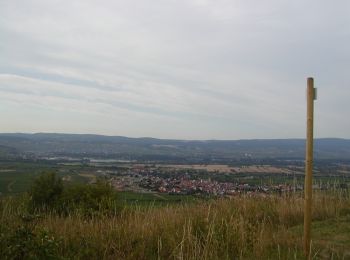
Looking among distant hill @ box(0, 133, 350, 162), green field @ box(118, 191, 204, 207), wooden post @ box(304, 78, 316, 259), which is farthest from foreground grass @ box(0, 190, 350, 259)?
distant hill @ box(0, 133, 350, 162)

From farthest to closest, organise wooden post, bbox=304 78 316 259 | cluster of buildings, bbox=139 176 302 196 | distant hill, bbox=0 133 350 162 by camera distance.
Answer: distant hill, bbox=0 133 350 162 → cluster of buildings, bbox=139 176 302 196 → wooden post, bbox=304 78 316 259

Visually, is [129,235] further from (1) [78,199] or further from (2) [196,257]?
(1) [78,199]


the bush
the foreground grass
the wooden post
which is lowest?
the bush

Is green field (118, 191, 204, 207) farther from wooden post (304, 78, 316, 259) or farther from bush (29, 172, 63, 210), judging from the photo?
wooden post (304, 78, 316, 259)

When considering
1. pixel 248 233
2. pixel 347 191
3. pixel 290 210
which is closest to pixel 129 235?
pixel 248 233

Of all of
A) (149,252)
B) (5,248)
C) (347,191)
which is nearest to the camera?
(5,248)

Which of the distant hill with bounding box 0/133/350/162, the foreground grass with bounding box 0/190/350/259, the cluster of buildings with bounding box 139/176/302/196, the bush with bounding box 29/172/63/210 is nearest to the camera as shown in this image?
the foreground grass with bounding box 0/190/350/259

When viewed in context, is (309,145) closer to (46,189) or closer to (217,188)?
(217,188)
